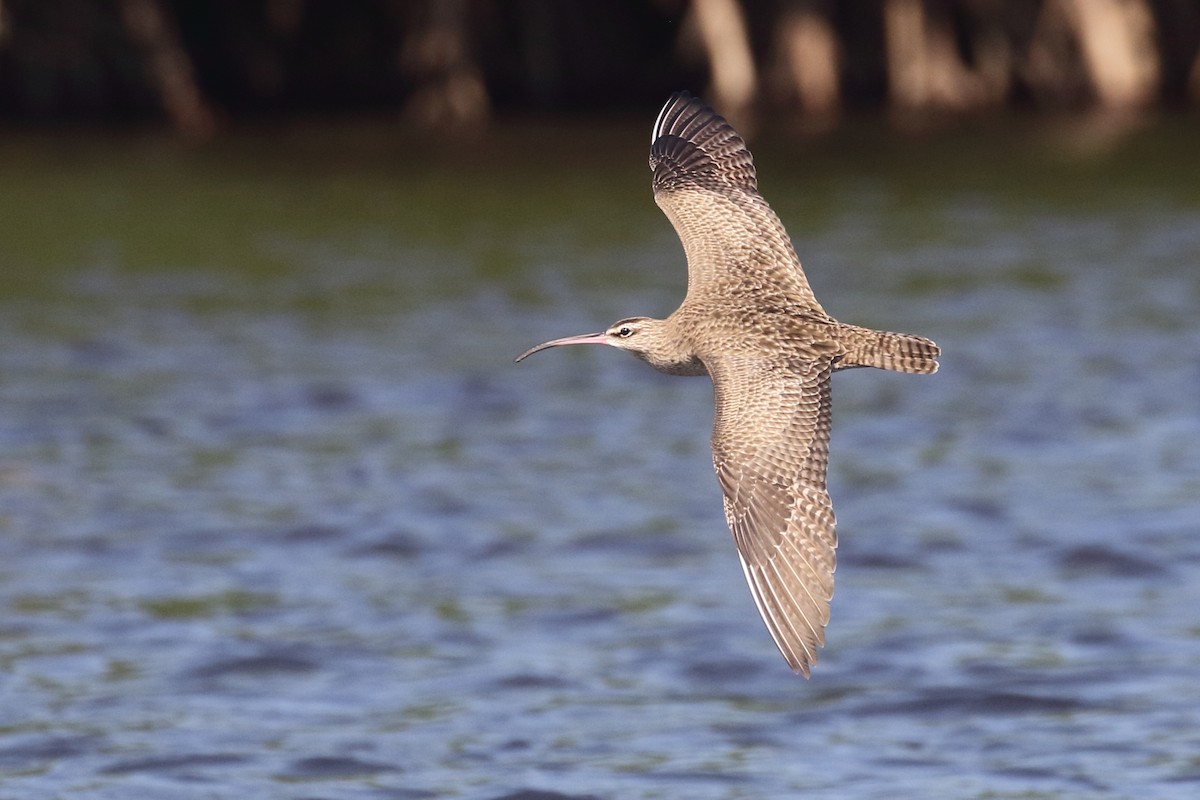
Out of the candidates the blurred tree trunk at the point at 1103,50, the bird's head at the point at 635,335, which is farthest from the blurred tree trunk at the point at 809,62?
the bird's head at the point at 635,335

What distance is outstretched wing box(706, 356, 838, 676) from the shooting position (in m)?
6.12

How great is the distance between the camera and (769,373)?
659cm

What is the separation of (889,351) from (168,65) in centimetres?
Result: 2488

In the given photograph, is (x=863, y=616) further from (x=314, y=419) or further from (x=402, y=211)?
(x=402, y=211)

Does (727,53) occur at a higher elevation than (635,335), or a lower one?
higher

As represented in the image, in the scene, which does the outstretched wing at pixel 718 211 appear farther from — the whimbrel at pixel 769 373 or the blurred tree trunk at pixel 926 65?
the blurred tree trunk at pixel 926 65

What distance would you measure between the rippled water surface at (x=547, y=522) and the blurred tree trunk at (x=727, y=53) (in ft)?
25.9

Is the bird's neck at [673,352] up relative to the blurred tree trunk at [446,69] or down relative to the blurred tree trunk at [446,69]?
down

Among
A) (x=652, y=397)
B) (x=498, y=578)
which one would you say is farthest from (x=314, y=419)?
(x=498, y=578)

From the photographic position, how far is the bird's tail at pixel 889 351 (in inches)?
253

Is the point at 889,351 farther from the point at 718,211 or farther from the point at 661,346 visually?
the point at 718,211

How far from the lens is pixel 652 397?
15.9 meters

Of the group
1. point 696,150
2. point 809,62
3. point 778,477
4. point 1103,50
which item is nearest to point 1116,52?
point 1103,50

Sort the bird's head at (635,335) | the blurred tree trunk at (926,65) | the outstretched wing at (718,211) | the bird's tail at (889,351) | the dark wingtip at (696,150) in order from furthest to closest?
1. the blurred tree trunk at (926,65)
2. the dark wingtip at (696,150)
3. the outstretched wing at (718,211)
4. the bird's head at (635,335)
5. the bird's tail at (889,351)
